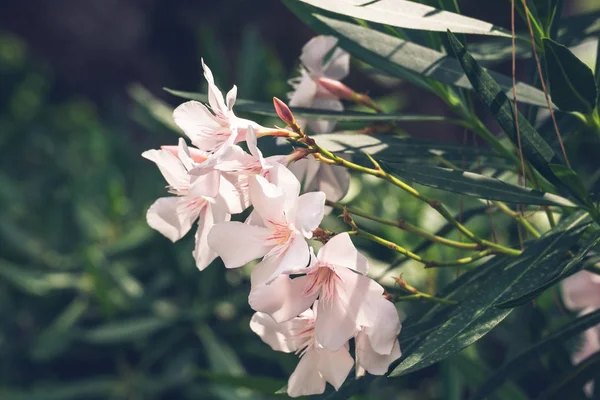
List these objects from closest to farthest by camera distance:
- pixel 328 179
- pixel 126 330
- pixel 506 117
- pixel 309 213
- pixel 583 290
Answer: pixel 309 213 < pixel 506 117 < pixel 328 179 < pixel 583 290 < pixel 126 330

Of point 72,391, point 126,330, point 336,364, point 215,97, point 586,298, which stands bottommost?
point 72,391

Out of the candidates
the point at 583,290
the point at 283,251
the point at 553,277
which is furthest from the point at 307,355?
the point at 583,290

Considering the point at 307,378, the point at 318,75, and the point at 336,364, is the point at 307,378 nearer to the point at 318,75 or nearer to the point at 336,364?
the point at 336,364

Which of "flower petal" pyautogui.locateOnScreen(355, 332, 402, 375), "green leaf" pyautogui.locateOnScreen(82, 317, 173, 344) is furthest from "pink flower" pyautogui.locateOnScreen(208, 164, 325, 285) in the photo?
"green leaf" pyautogui.locateOnScreen(82, 317, 173, 344)

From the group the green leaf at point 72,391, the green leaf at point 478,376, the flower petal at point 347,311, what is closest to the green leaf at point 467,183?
the flower petal at point 347,311

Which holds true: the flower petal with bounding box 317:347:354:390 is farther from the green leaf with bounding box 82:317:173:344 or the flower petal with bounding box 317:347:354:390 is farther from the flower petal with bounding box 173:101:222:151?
the green leaf with bounding box 82:317:173:344

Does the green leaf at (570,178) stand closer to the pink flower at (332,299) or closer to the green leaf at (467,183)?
the green leaf at (467,183)
